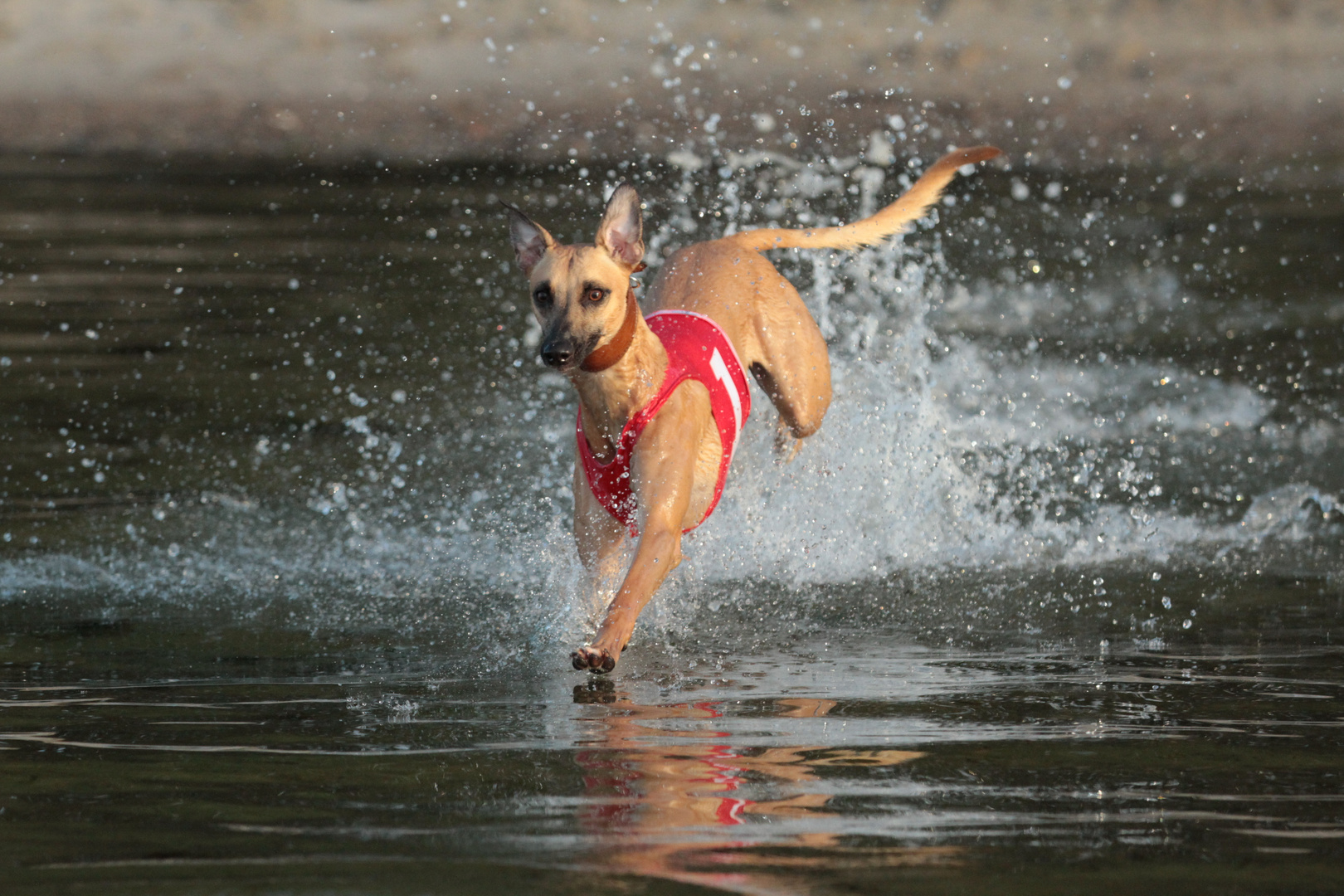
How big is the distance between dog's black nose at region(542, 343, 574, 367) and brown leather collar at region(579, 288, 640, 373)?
0.16 m

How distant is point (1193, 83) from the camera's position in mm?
23641

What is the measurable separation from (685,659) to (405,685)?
846 mm

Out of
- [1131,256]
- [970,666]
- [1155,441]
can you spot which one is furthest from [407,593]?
[1131,256]

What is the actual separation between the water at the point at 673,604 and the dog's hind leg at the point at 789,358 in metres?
0.37

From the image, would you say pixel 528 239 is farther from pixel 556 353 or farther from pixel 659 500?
pixel 659 500

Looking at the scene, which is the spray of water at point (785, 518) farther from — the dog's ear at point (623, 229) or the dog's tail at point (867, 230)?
the dog's ear at point (623, 229)

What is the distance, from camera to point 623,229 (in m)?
4.70

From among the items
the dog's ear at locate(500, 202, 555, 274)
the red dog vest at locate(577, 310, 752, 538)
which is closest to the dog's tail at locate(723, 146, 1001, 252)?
the red dog vest at locate(577, 310, 752, 538)

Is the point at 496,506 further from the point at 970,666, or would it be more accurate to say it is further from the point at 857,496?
the point at 970,666

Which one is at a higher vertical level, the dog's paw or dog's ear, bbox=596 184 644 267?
dog's ear, bbox=596 184 644 267

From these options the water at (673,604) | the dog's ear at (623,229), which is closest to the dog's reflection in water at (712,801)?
the water at (673,604)

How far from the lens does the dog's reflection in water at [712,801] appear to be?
3.11 meters

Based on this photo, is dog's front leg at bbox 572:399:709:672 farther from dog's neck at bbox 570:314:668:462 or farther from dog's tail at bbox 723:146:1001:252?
dog's tail at bbox 723:146:1001:252

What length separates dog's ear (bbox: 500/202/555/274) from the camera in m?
4.72
